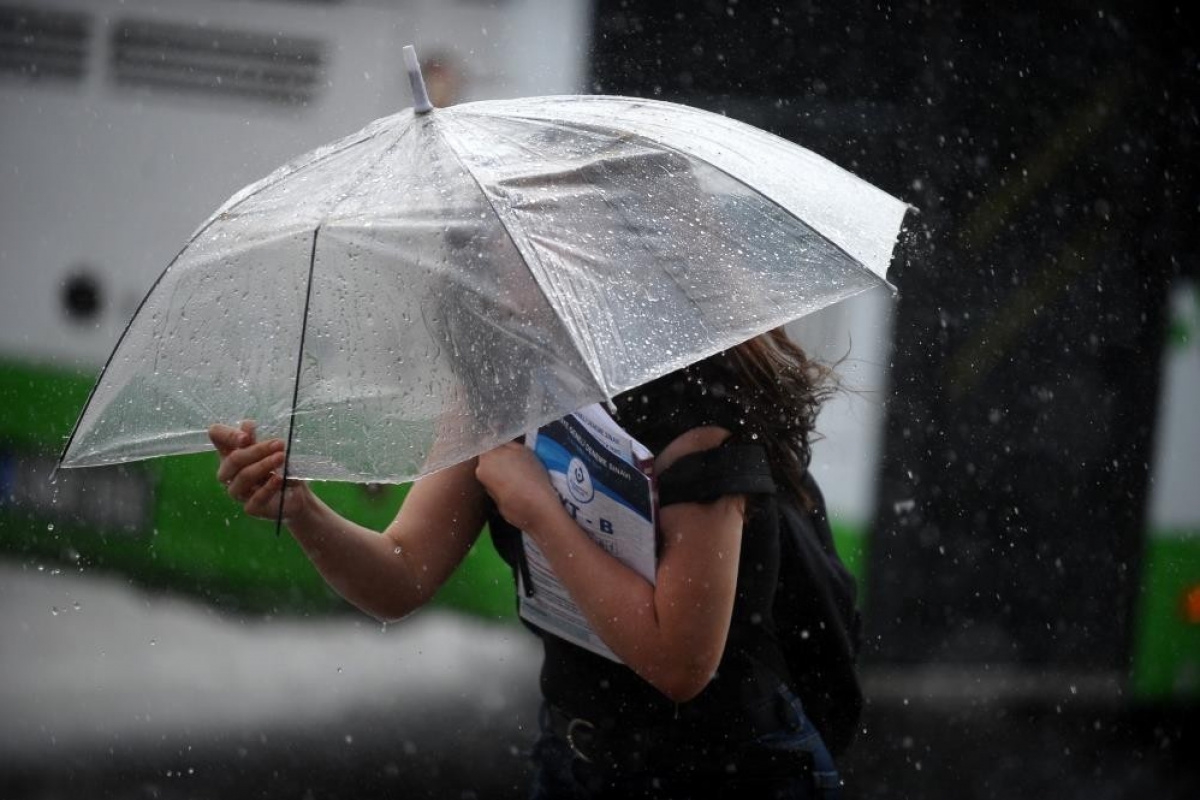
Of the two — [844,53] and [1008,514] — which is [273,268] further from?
[1008,514]

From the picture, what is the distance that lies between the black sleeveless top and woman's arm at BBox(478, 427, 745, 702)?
0.02 m

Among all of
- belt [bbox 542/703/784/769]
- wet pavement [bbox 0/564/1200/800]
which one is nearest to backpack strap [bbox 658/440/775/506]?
belt [bbox 542/703/784/769]

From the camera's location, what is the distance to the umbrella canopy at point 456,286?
1.77 meters

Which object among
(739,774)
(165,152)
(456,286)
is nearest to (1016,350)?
(165,152)

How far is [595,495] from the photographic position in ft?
6.14

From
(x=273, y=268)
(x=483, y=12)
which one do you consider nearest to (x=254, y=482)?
(x=273, y=268)

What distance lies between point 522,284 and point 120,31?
401cm

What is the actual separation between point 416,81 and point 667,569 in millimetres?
723

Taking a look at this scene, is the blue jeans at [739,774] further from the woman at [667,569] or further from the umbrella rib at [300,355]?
the umbrella rib at [300,355]

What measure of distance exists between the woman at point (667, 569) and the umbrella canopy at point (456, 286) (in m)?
0.10

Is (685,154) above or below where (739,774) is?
above

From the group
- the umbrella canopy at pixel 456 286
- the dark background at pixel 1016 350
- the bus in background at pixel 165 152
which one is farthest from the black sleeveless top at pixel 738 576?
the dark background at pixel 1016 350

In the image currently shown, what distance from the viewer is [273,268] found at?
1.90 metres

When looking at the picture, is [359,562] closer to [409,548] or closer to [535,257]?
[409,548]
